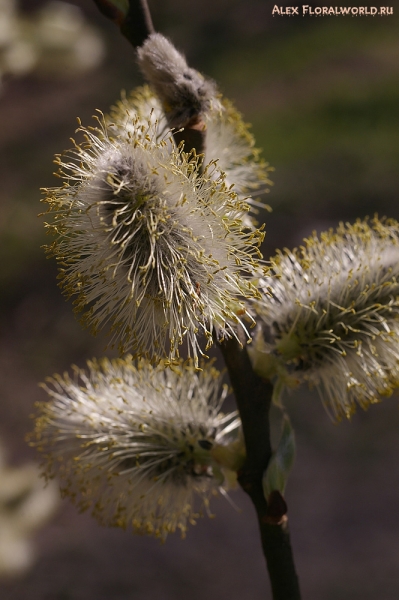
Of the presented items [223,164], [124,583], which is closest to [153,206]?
[223,164]

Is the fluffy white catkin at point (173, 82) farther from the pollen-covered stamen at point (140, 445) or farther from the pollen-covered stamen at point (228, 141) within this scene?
the pollen-covered stamen at point (140, 445)

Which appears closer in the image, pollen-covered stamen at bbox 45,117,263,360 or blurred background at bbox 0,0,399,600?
pollen-covered stamen at bbox 45,117,263,360

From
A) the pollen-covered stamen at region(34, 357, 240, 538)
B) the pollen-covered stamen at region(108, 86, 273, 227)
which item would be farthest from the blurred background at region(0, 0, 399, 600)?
the pollen-covered stamen at region(34, 357, 240, 538)

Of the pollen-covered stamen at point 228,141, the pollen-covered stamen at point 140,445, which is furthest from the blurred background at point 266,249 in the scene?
the pollen-covered stamen at point 140,445

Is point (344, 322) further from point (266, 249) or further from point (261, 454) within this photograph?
point (266, 249)

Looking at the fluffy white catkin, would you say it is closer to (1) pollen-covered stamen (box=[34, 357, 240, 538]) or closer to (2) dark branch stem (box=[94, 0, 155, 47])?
(2) dark branch stem (box=[94, 0, 155, 47])

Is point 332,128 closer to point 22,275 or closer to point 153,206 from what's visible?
point 22,275

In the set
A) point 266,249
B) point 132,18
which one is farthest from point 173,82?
point 266,249
